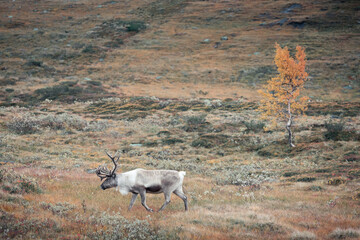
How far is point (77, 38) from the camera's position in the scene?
307ft

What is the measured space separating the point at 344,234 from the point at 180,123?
26816 mm

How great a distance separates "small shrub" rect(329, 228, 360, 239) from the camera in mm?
6457

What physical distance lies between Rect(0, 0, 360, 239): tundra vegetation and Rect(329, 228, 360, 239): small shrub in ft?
0.11

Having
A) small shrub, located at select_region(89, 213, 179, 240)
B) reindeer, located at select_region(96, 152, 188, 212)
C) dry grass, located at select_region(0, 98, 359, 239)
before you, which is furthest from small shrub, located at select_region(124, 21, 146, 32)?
small shrub, located at select_region(89, 213, 179, 240)

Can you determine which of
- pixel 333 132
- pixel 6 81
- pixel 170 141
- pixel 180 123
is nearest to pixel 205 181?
pixel 170 141

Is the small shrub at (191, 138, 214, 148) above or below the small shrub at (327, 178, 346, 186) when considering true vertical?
below

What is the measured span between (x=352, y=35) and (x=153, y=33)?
62943 mm

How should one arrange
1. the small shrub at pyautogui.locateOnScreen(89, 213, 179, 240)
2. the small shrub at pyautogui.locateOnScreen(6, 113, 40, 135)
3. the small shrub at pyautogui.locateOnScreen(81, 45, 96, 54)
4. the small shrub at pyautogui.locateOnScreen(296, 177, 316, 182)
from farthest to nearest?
the small shrub at pyautogui.locateOnScreen(81, 45, 96, 54) → the small shrub at pyautogui.locateOnScreen(6, 113, 40, 135) → the small shrub at pyautogui.locateOnScreen(296, 177, 316, 182) → the small shrub at pyautogui.locateOnScreen(89, 213, 179, 240)

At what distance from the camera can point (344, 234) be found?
257 inches

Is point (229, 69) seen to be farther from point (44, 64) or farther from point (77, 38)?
point (77, 38)

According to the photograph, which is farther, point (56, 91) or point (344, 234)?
point (56, 91)

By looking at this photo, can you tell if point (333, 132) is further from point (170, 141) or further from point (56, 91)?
point (56, 91)

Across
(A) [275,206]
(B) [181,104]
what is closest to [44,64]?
(B) [181,104]

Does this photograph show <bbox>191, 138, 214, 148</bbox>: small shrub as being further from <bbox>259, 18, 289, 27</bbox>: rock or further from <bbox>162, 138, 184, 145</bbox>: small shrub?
<bbox>259, 18, 289, 27</bbox>: rock
